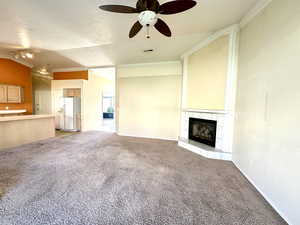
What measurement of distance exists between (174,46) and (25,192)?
4.21m

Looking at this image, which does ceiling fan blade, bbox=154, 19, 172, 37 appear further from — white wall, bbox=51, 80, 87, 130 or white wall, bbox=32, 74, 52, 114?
white wall, bbox=32, 74, 52, 114

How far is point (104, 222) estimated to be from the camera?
1.34m

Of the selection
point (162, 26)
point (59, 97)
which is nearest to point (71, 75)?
point (59, 97)

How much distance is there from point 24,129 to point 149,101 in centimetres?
395

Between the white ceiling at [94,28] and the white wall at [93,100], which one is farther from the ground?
the white ceiling at [94,28]

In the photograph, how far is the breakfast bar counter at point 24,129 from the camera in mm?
3385

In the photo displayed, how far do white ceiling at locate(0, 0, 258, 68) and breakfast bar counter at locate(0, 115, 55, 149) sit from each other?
2.11 m

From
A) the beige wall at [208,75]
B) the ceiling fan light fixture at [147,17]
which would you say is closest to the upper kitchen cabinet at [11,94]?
the ceiling fan light fixture at [147,17]

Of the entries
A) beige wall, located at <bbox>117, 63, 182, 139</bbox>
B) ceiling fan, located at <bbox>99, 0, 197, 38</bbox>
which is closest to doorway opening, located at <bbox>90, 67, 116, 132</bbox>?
beige wall, located at <bbox>117, 63, 182, 139</bbox>

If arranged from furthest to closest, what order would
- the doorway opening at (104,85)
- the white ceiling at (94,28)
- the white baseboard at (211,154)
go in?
1. the doorway opening at (104,85)
2. the white baseboard at (211,154)
3. the white ceiling at (94,28)

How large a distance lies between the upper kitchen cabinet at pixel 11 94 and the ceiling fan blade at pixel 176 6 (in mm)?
6081

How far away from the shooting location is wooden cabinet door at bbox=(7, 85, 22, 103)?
15.7ft

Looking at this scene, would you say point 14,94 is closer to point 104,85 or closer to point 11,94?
point 11,94

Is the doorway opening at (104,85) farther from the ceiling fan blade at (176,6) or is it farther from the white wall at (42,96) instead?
the ceiling fan blade at (176,6)
